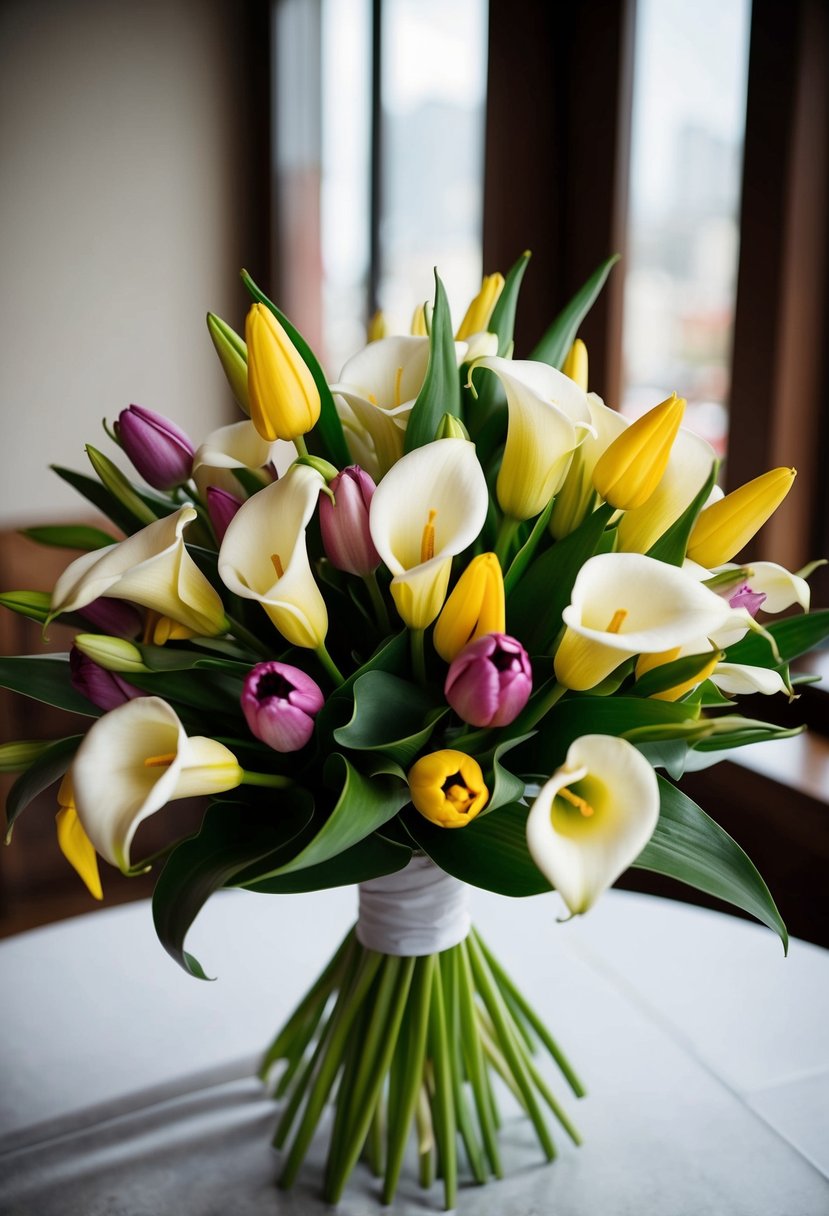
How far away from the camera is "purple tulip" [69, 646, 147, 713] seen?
0.50 meters

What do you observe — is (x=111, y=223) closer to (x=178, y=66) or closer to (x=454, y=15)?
(x=178, y=66)

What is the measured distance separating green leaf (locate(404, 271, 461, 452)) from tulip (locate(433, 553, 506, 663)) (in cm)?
9

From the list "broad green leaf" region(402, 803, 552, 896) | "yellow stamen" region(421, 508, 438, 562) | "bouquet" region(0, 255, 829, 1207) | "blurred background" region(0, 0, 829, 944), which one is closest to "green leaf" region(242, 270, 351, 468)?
"bouquet" region(0, 255, 829, 1207)

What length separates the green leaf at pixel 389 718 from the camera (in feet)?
1.53

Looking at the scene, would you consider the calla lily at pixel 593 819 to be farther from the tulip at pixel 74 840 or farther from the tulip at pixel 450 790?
the tulip at pixel 74 840

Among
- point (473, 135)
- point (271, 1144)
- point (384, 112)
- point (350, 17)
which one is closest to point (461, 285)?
point (473, 135)

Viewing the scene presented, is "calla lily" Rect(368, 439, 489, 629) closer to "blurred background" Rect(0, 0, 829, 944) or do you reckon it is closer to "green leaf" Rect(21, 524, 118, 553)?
"green leaf" Rect(21, 524, 118, 553)

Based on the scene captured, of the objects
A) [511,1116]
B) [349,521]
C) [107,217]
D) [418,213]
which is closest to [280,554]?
[349,521]

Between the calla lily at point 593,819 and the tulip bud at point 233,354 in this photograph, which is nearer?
the calla lily at point 593,819

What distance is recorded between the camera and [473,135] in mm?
1850

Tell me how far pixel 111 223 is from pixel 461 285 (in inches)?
36.9

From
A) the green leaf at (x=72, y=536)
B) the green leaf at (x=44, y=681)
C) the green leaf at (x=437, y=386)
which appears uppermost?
the green leaf at (x=437, y=386)

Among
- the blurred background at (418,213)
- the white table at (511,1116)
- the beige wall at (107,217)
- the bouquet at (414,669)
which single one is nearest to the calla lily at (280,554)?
the bouquet at (414,669)

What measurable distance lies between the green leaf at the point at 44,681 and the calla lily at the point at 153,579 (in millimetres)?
80
